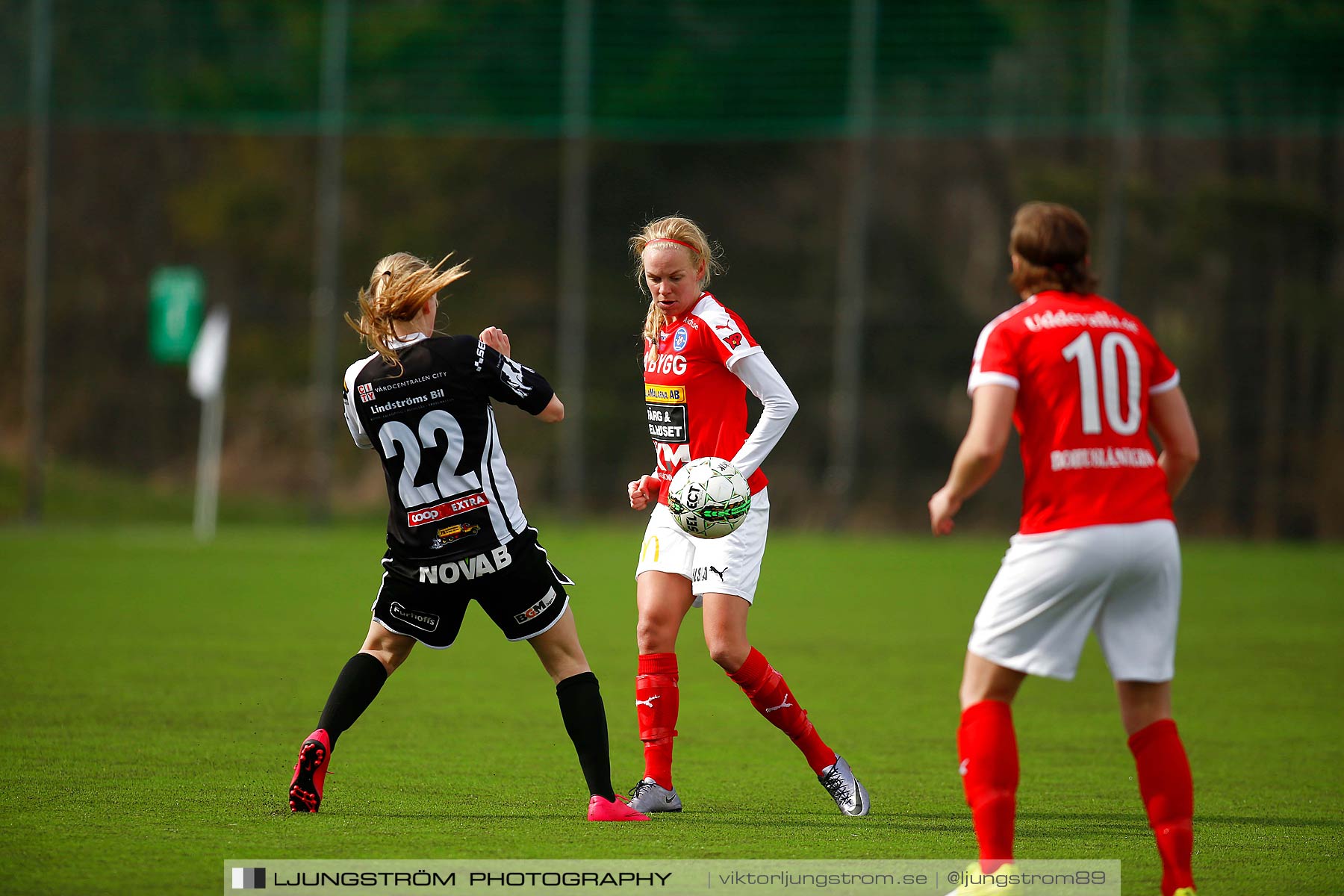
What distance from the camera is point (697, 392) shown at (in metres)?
5.40

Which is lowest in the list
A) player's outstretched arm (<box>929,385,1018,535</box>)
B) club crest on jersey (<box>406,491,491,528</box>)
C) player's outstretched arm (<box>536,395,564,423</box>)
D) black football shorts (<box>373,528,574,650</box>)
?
black football shorts (<box>373,528,574,650</box>)

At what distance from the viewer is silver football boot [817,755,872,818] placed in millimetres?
5215

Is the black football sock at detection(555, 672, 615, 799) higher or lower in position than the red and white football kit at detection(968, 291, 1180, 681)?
lower

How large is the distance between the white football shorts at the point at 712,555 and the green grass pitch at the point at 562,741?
2.54 feet

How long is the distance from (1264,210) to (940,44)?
14.8ft

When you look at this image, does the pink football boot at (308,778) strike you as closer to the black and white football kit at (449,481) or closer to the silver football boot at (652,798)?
the black and white football kit at (449,481)

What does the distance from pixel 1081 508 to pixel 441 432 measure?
6.89 feet

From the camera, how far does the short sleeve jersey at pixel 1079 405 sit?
379 centimetres

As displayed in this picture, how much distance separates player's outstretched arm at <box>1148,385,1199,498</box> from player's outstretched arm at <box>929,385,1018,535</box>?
0.41m

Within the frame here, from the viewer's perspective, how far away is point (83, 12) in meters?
19.0

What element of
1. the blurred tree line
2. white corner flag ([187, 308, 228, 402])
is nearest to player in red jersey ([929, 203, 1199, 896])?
the blurred tree line

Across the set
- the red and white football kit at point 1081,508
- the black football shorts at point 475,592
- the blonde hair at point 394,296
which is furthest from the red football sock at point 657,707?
the red and white football kit at point 1081,508

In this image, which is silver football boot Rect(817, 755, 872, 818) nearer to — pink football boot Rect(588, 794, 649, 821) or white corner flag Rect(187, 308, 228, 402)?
pink football boot Rect(588, 794, 649, 821)

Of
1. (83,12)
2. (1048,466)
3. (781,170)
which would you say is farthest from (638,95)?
(1048,466)
